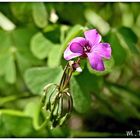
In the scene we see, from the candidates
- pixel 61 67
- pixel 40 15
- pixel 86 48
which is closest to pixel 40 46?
pixel 40 15

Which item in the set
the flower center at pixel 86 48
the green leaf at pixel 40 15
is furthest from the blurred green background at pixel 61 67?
the flower center at pixel 86 48

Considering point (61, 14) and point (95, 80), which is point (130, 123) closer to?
point (95, 80)

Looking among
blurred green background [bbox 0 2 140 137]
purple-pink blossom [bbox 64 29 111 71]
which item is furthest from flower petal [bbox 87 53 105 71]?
blurred green background [bbox 0 2 140 137]

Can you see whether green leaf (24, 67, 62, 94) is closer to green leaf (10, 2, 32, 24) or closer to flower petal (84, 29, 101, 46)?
green leaf (10, 2, 32, 24)

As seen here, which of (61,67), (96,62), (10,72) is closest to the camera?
(96,62)

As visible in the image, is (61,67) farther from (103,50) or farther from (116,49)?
(103,50)

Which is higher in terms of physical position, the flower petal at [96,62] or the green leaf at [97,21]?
the green leaf at [97,21]

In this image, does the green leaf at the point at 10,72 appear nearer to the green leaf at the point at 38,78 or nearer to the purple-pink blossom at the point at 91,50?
the green leaf at the point at 38,78

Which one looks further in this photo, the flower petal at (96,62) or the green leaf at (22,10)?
the green leaf at (22,10)
